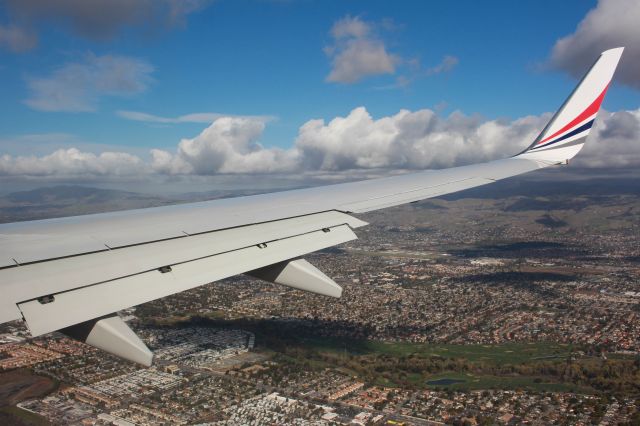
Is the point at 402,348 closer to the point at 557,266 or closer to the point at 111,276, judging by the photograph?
the point at 111,276

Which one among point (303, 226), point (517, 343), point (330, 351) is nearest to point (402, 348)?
point (330, 351)

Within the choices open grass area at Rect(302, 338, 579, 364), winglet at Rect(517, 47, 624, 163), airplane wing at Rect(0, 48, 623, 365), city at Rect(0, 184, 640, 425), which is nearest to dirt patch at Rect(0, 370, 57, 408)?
city at Rect(0, 184, 640, 425)

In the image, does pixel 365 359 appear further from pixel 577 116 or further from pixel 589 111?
pixel 589 111

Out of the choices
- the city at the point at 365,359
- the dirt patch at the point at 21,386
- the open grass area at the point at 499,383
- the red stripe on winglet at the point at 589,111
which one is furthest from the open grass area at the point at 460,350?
the red stripe on winglet at the point at 589,111

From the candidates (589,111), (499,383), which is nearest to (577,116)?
(589,111)

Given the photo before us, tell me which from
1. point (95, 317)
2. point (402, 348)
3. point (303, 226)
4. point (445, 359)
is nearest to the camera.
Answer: point (95, 317)

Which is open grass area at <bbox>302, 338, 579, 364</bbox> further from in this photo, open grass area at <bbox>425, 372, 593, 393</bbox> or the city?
open grass area at <bbox>425, 372, 593, 393</bbox>
